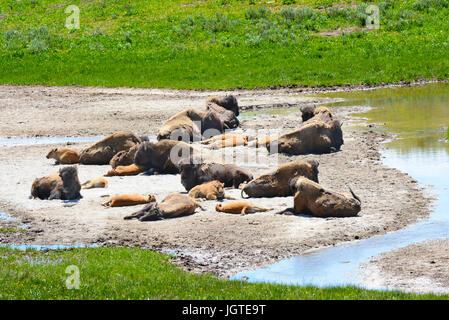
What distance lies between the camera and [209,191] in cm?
1725

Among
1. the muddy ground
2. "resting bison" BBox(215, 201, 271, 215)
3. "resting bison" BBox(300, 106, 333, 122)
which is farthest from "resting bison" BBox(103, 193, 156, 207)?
"resting bison" BBox(300, 106, 333, 122)

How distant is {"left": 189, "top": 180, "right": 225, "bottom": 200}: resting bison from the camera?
56.6 feet

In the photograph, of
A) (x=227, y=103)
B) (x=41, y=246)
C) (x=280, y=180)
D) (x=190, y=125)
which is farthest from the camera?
(x=227, y=103)

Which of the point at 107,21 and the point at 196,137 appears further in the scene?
the point at 107,21

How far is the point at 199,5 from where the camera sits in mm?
59344

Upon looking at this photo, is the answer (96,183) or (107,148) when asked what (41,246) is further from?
(107,148)

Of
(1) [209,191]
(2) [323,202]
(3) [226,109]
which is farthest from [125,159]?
(3) [226,109]

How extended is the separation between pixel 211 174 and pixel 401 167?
4.83m

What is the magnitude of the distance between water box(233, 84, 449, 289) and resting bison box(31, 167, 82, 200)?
20.8ft

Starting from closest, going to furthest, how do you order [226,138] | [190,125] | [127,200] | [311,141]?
[127,200] < [311,141] < [226,138] < [190,125]

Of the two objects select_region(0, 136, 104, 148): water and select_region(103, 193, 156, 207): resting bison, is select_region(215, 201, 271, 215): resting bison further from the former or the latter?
select_region(0, 136, 104, 148): water
